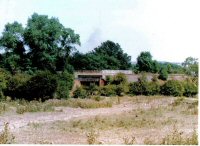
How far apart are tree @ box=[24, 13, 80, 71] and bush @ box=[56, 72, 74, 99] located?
9078 millimetres

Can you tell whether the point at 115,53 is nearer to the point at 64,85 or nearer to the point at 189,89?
the point at 189,89

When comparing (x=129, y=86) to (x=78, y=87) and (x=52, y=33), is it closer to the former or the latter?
(x=78, y=87)

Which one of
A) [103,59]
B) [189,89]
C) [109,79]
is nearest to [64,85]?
[109,79]

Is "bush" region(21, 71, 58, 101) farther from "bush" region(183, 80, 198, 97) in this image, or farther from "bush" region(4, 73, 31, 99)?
"bush" region(183, 80, 198, 97)

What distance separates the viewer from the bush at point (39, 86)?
109 feet

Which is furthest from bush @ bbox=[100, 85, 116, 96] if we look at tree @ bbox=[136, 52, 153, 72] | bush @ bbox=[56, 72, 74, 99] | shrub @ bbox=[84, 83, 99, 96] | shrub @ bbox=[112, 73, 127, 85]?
tree @ bbox=[136, 52, 153, 72]

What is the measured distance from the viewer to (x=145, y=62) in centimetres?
6844

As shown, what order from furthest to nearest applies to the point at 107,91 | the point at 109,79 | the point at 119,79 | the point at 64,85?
1. the point at 109,79
2. the point at 119,79
3. the point at 107,91
4. the point at 64,85

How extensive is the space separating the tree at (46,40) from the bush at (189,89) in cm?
1605

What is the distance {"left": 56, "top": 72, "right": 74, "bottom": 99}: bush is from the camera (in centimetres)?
3570

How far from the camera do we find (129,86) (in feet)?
140

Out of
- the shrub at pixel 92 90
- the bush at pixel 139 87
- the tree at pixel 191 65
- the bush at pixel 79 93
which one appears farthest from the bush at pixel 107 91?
the tree at pixel 191 65

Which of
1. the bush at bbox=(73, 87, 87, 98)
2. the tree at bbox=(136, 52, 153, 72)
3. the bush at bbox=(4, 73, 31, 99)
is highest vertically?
the tree at bbox=(136, 52, 153, 72)

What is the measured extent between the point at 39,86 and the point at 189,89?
15.3m
